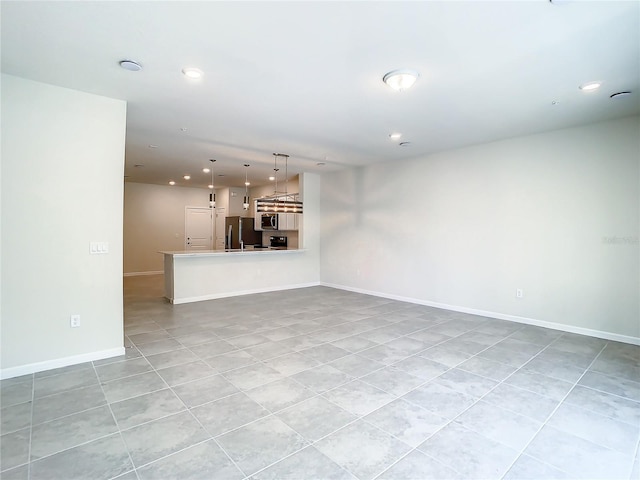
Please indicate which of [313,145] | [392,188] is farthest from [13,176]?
[392,188]

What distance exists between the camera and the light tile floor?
192 cm

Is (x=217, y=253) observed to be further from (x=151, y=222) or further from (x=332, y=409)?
(x=332, y=409)

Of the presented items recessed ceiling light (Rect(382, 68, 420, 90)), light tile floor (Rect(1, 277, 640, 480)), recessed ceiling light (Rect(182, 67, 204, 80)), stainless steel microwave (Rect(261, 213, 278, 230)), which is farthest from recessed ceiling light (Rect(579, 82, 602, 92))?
stainless steel microwave (Rect(261, 213, 278, 230))

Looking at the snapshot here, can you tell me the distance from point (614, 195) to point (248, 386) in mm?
4975

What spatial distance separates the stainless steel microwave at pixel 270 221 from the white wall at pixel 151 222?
3.00 meters

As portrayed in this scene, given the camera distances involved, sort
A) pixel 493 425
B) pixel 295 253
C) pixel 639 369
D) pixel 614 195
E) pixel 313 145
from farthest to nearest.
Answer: pixel 295 253
pixel 313 145
pixel 614 195
pixel 639 369
pixel 493 425

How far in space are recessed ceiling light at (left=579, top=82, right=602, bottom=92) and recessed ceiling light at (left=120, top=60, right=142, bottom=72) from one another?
4161 mm

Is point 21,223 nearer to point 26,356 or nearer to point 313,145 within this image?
point 26,356

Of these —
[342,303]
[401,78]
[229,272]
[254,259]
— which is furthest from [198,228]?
[401,78]

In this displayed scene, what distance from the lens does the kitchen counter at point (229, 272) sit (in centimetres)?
627

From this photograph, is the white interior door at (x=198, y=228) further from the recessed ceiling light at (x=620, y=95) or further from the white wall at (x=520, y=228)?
the recessed ceiling light at (x=620, y=95)

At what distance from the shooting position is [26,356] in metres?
3.11

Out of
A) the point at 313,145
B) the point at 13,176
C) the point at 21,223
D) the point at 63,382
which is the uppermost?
the point at 313,145

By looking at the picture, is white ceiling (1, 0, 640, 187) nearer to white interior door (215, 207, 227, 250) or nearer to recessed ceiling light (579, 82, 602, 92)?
recessed ceiling light (579, 82, 602, 92)
